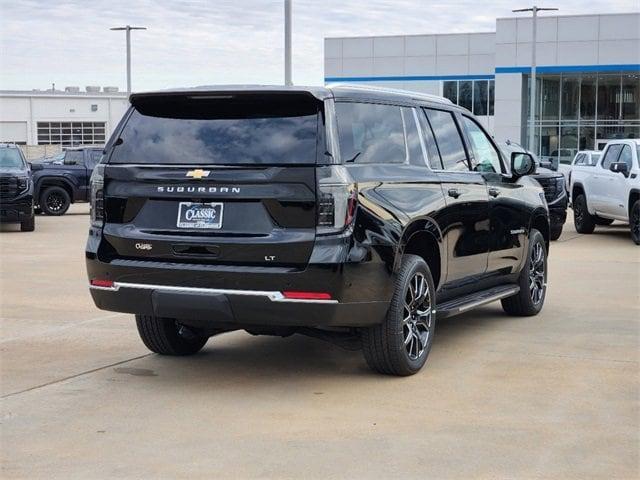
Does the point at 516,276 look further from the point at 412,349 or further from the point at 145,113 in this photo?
the point at 145,113

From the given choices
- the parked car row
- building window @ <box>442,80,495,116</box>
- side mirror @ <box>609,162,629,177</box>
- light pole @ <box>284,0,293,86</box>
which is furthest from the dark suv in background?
building window @ <box>442,80,495,116</box>

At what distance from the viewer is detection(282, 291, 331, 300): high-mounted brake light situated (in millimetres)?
6113

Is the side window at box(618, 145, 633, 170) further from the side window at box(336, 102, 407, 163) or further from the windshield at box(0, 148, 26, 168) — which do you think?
the windshield at box(0, 148, 26, 168)

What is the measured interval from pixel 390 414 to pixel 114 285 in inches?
78.1

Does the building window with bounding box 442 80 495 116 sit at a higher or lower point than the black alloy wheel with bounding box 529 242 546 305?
higher

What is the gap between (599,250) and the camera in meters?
16.1

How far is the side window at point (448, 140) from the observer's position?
777 cm

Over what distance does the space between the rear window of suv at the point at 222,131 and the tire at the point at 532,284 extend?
360 cm

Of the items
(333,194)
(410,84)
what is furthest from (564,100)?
(333,194)

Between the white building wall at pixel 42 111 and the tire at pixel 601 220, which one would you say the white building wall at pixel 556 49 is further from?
the white building wall at pixel 42 111

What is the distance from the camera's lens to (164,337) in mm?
7426

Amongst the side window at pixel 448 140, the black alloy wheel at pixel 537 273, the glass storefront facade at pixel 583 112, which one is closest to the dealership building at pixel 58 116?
the glass storefront facade at pixel 583 112

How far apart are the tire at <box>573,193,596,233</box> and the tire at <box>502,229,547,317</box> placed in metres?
9.95

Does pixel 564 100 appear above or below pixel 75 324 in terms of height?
above
